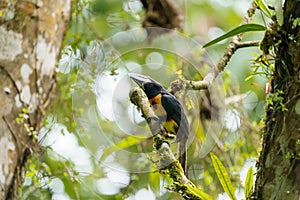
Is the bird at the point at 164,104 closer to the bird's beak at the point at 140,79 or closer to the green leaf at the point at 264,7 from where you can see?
the bird's beak at the point at 140,79

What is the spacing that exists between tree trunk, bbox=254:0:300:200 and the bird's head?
0.89ft

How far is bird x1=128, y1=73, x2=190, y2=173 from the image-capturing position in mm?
1448

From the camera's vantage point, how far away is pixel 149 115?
136 cm

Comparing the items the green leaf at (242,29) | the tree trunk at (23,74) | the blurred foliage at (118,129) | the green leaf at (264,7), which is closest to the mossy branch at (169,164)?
the blurred foliage at (118,129)

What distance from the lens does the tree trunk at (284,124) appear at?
130 centimetres

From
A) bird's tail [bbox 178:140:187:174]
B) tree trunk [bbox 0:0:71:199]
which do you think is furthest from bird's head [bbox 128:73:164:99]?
tree trunk [bbox 0:0:71:199]

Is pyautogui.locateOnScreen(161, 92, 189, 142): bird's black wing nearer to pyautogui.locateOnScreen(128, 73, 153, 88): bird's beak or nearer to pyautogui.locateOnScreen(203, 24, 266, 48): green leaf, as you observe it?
pyautogui.locateOnScreen(128, 73, 153, 88): bird's beak

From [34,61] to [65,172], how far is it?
58 cm

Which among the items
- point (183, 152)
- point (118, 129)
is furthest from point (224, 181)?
point (118, 129)

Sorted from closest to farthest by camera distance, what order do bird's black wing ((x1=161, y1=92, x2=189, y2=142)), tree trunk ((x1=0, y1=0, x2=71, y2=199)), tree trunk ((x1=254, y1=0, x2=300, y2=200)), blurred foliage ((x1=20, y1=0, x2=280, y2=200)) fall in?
tree trunk ((x1=254, y1=0, x2=300, y2=200))
bird's black wing ((x1=161, y1=92, x2=189, y2=142))
blurred foliage ((x1=20, y1=0, x2=280, y2=200))
tree trunk ((x1=0, y1=0, x2=71, y2=199))

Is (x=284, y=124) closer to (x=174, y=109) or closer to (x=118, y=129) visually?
(x=174, y=109)

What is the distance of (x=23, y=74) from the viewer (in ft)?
6.81

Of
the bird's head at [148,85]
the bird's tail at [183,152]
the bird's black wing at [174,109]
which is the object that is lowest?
the bird's tail at [183,152]

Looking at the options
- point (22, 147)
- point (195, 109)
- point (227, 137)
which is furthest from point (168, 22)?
point (195, 109)
